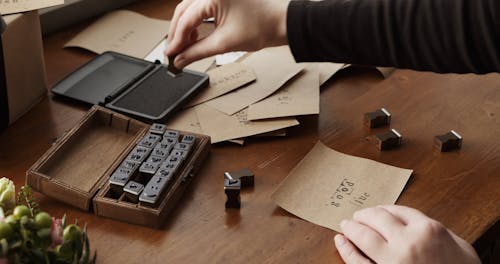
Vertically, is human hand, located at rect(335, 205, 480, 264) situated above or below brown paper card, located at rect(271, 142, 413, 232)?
above

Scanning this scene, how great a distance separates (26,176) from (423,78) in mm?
599

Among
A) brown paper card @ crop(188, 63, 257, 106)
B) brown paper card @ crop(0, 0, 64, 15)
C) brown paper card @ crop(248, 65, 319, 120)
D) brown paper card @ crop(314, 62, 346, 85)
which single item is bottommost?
brown paper card @ crop(188, 63, 257, 106)

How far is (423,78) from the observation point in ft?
3.41

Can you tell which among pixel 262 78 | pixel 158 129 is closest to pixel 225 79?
pixel 262 78

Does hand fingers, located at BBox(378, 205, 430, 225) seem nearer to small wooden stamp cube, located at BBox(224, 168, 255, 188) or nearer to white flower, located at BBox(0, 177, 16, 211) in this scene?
small wooden stamp cube, located at BBox(224, 168, 255, 188)

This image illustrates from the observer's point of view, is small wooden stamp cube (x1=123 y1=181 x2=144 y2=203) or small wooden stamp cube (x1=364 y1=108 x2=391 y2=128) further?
small wooden stamp cube (x1=364 y1=108 x2=391 y2=128)

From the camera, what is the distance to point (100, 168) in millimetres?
842

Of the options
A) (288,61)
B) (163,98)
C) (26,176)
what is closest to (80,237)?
(26,176)

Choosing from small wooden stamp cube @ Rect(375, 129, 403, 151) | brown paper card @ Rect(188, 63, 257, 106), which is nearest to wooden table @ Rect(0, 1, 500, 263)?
small wooden stamp cube @ Rect(375, 129, 403, 151)

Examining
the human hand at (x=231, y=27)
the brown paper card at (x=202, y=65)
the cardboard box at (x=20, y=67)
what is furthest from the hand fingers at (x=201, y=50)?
the cardboard box at (x=20, y=67)

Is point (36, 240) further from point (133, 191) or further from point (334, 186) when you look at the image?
point (334, 186)

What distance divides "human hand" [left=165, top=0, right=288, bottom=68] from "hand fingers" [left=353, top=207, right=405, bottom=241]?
0.95ft

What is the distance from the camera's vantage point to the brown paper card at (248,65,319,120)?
3.06 feet

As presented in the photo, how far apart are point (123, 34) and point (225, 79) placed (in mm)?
229
